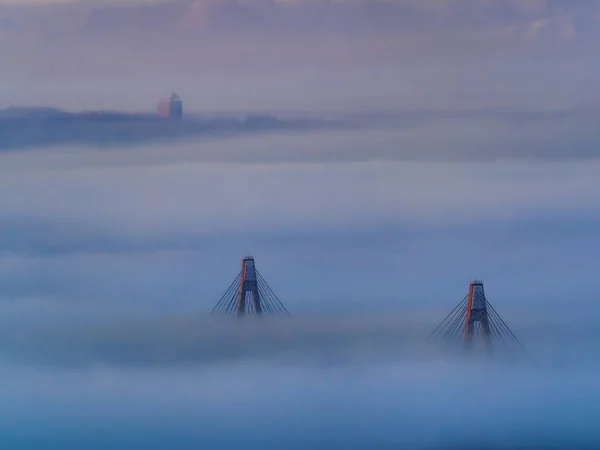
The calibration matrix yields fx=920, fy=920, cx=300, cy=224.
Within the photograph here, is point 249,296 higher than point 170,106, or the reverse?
point 170,106

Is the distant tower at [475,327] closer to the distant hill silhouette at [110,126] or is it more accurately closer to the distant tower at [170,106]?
the distant hill silhouette at [110,126]

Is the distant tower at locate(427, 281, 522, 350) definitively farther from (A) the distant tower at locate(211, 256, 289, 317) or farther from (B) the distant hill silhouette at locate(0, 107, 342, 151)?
(B) the distant hill silhouette at locate(0, 107, 342, 151)

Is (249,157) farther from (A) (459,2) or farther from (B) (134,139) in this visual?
(A) (459,2)

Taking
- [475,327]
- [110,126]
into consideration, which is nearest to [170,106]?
[110,126]

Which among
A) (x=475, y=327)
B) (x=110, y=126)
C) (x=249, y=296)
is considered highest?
(x=110, y=126)

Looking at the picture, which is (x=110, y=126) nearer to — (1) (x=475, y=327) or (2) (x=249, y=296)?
(2) (x=249, y=296)

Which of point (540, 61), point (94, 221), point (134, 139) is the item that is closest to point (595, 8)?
point (540, 61)
